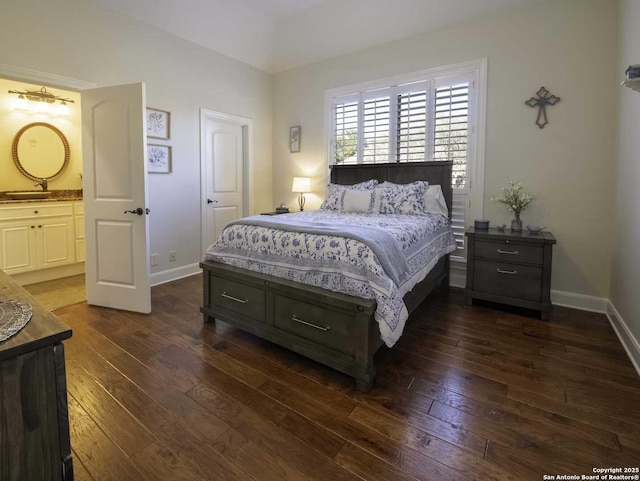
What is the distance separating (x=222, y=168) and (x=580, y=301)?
4438 millimetres

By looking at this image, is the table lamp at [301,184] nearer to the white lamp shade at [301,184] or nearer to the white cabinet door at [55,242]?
the white lamp shade at [301,184]

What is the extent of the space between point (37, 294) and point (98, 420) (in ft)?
9.07

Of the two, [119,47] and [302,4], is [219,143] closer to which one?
[119,47]

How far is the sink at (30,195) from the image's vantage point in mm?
4168

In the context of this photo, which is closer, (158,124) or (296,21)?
(158,124)

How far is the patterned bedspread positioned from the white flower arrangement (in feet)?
3.16

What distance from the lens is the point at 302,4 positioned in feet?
13.7

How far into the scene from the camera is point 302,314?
2.27m

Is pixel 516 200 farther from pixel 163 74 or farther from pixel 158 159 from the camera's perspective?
pixel 163 74

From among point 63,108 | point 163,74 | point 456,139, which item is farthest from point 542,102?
point 63,108

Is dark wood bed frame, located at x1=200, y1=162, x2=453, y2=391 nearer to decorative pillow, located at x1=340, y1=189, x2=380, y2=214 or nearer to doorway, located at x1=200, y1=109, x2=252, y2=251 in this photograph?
decorative pillow, located at x1=340, y1=189, x2=380, y2=214

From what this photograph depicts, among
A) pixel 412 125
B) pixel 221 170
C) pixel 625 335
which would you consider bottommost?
pixel 625 335

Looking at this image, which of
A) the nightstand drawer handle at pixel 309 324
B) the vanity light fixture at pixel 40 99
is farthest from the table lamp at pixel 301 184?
the vanity light fixture at pixel 40 99

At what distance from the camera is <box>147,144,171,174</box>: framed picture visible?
12.7 feet
